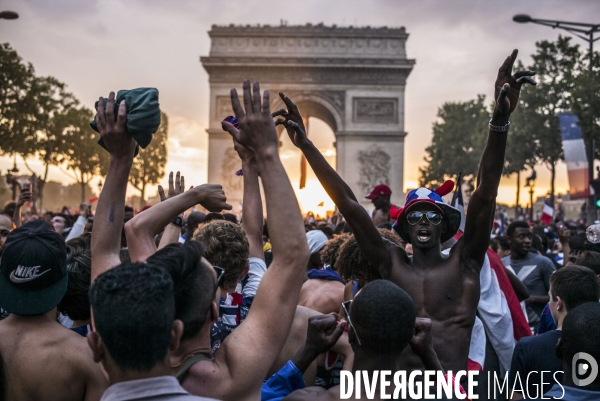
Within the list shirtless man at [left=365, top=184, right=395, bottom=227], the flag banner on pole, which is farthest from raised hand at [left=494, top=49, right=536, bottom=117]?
the flag banner on pole

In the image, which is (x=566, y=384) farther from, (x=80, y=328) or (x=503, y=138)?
(x=80, y=328)

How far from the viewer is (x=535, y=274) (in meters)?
7.18

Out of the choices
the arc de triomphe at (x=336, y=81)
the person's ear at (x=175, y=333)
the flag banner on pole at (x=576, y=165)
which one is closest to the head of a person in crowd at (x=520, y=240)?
the person's ear at (x=175, y=333)

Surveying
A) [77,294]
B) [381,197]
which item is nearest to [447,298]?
[77,294]

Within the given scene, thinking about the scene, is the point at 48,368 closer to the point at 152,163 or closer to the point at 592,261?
the point at 592,261

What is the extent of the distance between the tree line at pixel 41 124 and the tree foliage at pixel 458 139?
27281 millimetres

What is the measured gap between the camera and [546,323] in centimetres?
457

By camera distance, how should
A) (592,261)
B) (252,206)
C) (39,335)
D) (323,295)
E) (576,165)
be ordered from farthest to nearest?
(576,165), (592,261), (323,295), (252,206), (39,335)

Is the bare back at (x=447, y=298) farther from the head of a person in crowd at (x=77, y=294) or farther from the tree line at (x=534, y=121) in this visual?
the tree line at (x=534, y=121)

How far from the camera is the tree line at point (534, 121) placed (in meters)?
22.4

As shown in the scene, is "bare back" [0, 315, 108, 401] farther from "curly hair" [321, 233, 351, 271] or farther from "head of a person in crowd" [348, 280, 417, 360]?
"curly hair" [321, 233, 351, 271]

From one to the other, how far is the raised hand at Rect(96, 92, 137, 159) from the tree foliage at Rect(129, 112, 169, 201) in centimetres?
5631

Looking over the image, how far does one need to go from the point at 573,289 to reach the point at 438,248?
2.45ft

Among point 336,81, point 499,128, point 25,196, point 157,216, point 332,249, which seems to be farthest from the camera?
point 336,81
